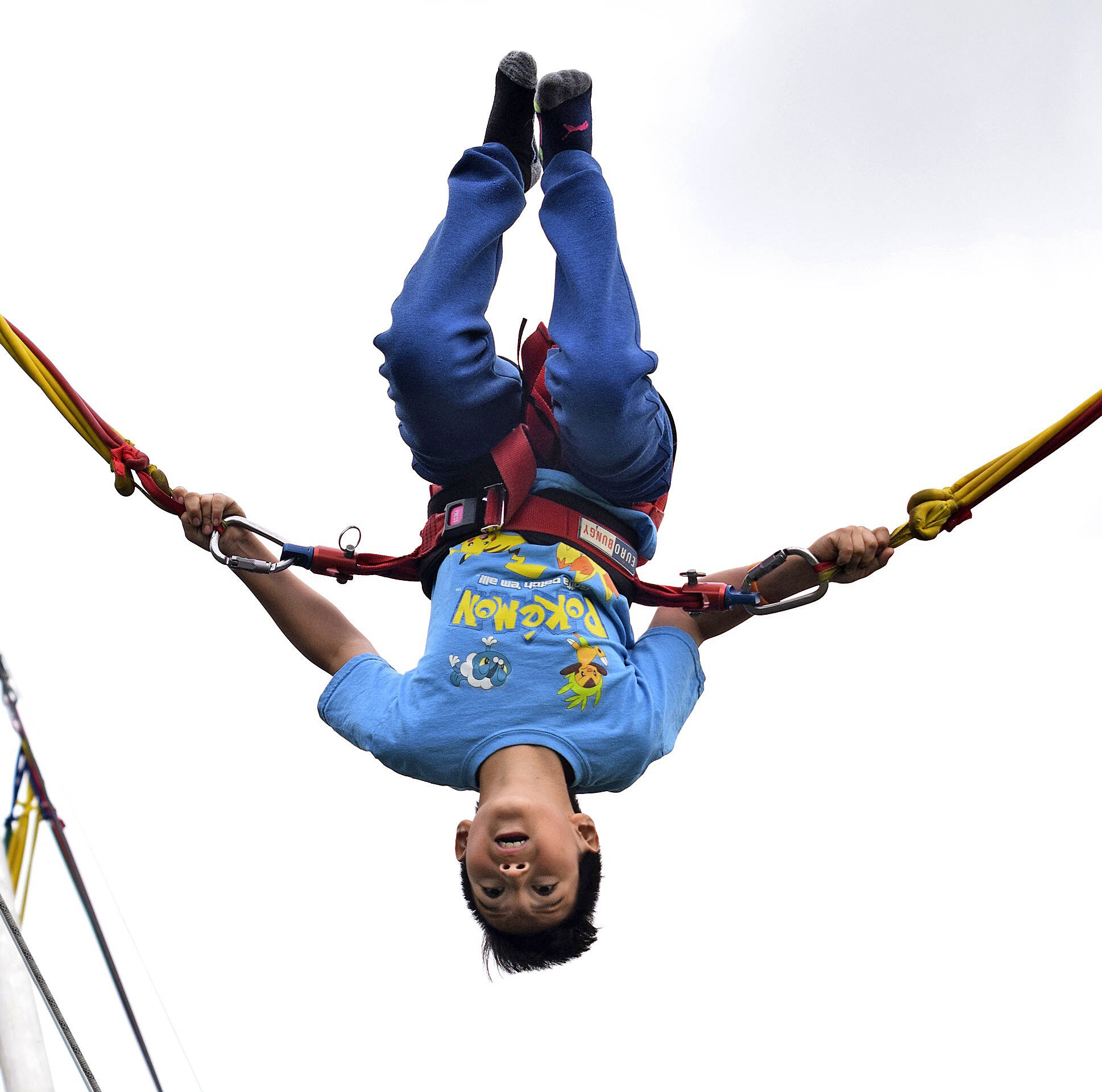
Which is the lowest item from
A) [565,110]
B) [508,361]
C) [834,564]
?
[834,564]

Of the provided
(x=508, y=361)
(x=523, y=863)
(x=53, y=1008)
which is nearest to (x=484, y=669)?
(x=523, y=863)

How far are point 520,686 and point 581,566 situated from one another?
367 mm

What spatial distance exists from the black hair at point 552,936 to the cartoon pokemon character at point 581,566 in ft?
1.75

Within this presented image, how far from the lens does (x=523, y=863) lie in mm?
3627

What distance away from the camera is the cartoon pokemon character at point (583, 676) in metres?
3.72

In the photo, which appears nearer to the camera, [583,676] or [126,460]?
[583,676]

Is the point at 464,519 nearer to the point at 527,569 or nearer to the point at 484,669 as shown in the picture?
the point at 527,569

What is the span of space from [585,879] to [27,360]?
1.92 metres

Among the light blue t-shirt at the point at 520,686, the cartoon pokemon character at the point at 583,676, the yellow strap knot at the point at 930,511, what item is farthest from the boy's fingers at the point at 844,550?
the cartoon pokemon character at the point at 583,676

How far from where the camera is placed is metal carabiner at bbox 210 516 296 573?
12.5 ft

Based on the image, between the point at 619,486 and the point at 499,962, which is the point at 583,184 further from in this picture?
the point at 499,962

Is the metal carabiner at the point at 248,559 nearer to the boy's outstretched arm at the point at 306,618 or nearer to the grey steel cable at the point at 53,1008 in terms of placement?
the boy's outstretched arm at the point at 306,618

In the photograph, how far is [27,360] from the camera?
3.82 metres

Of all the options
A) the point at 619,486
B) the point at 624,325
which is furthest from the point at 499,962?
the point at 624,325
